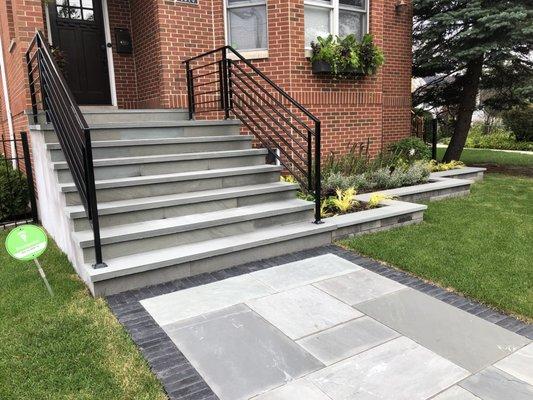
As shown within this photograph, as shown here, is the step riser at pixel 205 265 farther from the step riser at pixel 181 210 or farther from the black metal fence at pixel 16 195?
the black metal fence at pixel 16 195

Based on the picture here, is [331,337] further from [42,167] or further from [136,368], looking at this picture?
[42,167]

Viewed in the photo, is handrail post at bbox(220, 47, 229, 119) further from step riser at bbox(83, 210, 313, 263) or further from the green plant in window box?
step riser at bbox(83, 210, 313, 263)

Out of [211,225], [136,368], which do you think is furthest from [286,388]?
[211,225]

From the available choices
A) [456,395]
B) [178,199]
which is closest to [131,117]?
[178,199]

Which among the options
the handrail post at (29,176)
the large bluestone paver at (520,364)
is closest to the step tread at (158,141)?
the handrail post at (29,176)

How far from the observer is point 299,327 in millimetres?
2920

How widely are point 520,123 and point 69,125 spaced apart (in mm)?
16253

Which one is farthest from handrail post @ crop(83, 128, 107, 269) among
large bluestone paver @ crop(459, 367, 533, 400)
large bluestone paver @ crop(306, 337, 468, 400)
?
large bluestone paver @ crop(459, 367, 533, 400)

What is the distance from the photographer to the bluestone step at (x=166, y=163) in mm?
4477

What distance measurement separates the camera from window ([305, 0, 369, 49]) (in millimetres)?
6668

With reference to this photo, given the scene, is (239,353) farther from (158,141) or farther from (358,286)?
(158,141)

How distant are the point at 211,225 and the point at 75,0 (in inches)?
195

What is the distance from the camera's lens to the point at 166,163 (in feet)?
15.9

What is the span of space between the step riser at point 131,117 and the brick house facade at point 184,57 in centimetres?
32
